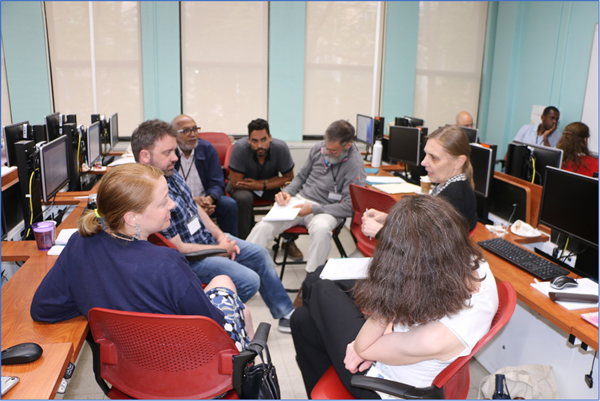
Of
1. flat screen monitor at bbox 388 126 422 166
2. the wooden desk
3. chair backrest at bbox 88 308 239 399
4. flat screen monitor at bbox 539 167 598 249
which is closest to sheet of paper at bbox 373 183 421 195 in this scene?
flat screen monitor at bbox 388 126 422 166

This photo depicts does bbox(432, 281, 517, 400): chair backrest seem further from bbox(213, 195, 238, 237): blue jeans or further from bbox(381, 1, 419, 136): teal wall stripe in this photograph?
bbox(381, 1, 419, 136): teal wall stripe

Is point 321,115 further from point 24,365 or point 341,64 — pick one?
point 24,365

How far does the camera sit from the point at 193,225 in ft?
7.80

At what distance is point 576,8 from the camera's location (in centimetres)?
538

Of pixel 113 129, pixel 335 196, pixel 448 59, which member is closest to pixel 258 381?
pixel 335 196

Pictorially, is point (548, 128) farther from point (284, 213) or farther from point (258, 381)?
point (258, 381)

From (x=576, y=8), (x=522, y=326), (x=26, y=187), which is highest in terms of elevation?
(x=576, y=8)

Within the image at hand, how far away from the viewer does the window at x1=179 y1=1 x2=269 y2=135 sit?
5.80m

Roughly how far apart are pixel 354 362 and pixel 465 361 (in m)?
0.33

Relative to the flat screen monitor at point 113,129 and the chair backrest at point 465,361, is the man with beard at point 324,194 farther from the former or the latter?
the flat screen monitor at point 113,129

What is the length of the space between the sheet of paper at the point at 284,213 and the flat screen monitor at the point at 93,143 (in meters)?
1.83

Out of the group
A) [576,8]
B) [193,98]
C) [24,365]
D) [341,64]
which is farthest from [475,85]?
[24,365]

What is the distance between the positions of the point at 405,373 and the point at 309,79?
17.7 ft

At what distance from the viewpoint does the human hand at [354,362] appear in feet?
4.54
